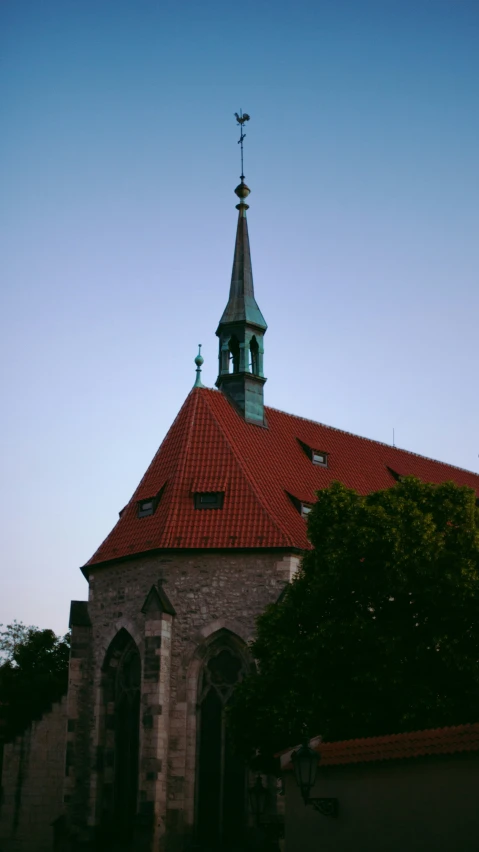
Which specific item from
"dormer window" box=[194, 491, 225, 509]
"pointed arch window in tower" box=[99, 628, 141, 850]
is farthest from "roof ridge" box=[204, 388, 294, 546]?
"pointed arch window in tower" box=[99, 628, 141, 850]

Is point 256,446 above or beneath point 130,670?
above

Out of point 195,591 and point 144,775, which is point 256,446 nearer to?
point 195,591

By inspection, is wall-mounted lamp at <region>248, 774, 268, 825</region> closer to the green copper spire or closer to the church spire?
the church spire

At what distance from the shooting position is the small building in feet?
38.4

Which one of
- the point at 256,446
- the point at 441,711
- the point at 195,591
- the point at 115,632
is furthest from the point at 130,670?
the point at 441,711

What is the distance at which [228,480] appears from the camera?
86.8 feet

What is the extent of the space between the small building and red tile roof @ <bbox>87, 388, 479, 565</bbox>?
35.0ft

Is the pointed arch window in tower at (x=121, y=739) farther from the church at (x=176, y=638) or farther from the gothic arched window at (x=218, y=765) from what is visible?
the gothic arched window at (x=218, y=765)

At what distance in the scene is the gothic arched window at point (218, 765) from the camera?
75.3ft

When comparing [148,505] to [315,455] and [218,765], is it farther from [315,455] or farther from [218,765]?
[218,765]

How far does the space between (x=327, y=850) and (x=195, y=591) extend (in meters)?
11.2

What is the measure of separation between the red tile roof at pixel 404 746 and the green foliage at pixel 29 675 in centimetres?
1931

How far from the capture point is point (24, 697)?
34.2m

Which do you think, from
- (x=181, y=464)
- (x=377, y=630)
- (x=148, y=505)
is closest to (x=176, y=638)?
(x=148, y=505)
